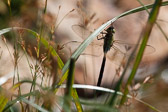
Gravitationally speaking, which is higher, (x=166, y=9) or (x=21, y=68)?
(x=166, y=9)

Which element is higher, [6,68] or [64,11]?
[64,11]

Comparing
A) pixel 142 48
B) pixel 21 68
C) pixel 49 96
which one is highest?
pixel 142 48

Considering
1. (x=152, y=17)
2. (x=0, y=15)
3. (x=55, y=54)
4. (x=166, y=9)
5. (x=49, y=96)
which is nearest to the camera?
(x=49, y=96)

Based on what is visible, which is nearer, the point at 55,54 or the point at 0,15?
the point at 55,54

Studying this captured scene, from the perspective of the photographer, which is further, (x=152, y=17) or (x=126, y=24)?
(x=126, y=24)

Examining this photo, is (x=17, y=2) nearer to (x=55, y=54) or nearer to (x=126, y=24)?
(x=126, y=24)

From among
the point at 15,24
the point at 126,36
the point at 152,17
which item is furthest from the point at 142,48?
the point at 126,36

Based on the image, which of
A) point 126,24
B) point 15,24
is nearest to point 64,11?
point 126,24

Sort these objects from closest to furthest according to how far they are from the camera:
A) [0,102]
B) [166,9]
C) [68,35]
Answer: [0,102], [68,35], [166,9]

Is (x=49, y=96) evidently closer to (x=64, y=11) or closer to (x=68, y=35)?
(x=68, y=35)
